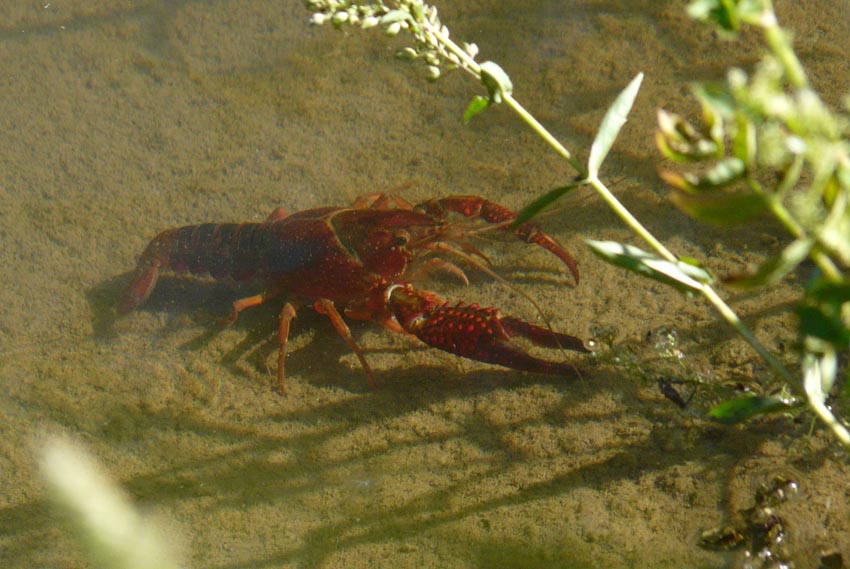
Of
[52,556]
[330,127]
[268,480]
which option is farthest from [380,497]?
[330,127]

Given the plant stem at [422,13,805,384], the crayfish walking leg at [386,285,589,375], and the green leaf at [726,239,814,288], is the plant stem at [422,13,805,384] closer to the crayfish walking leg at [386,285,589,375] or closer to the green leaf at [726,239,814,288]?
the green leaf at [726,239,814,288]

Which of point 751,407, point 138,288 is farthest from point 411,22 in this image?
point 138,288

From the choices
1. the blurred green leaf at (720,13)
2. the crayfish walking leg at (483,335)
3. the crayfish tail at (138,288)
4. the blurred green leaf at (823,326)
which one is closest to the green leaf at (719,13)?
the blurred green leaf at (720,13)

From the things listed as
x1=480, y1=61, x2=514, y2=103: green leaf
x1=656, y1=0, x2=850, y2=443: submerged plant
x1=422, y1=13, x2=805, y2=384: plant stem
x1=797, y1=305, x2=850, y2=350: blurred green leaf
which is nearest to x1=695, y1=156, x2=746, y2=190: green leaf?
x1=656, y1=0, x2=850, y2=443: submerged plant

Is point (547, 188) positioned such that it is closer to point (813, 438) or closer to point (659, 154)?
point (659, 154)

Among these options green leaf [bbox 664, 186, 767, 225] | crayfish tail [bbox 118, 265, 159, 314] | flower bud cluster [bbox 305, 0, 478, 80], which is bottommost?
crayfish tail [bbox 118, 265, 159, 314]
